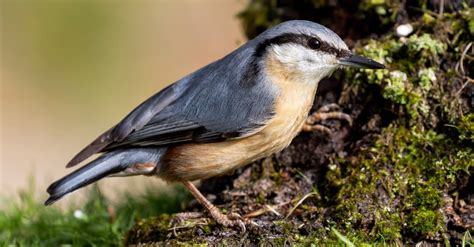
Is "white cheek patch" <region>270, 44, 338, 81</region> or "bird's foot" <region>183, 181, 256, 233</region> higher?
"white cheek patch" <region>270, 44, 338, 81</region>

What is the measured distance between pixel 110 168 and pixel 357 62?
1620 mm

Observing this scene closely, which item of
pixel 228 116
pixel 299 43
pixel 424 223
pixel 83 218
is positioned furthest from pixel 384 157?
pixel 83 218

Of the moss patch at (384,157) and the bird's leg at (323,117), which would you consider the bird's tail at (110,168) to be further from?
the bird's leg at (323,117)

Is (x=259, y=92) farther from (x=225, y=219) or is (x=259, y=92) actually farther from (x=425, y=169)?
(x=425, y=169)

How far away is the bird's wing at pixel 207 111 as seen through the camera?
13.8 ft

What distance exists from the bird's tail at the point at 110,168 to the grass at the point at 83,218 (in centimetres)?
58

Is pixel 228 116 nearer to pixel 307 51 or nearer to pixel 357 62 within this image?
pixel 307 51

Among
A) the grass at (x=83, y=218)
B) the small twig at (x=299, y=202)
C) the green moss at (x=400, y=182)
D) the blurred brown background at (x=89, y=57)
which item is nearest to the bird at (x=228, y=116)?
the small twig at (x=299, y=202)

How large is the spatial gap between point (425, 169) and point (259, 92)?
3.53ft

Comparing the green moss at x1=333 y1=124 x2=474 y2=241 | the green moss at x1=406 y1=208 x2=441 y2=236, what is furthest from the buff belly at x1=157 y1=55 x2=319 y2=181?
the green moss at x1=406 y1=208 x2=441 y2=236

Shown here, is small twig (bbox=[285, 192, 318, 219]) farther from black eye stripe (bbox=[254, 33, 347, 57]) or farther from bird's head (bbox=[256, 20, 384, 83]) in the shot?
black eye stripe (bbox=[254, 33, 347, 57])

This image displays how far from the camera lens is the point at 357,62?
4059 mm

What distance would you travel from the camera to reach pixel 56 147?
9.13 meters

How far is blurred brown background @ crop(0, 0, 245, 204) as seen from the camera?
955 centimetres
